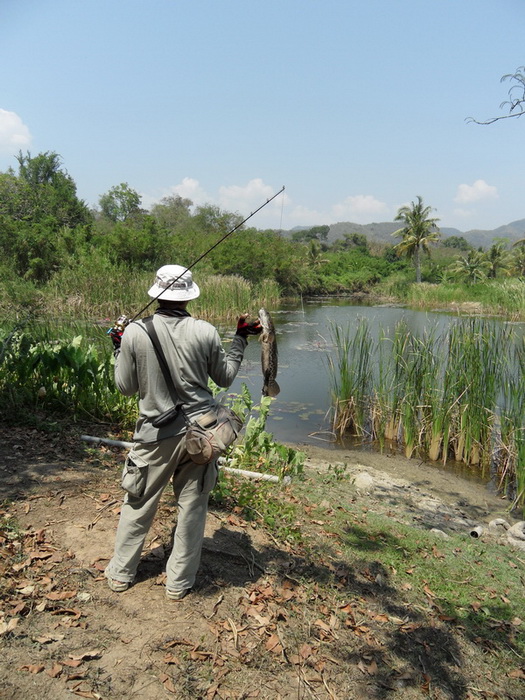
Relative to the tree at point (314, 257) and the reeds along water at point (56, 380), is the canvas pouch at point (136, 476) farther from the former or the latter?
the tree at point (314, 257)

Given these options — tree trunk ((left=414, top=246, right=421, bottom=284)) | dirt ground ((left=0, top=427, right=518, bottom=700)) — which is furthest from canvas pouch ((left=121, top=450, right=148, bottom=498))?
tree trunk ((left=414, top=246, right=421, bottom=284))

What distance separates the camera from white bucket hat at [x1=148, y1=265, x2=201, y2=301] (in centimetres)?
293

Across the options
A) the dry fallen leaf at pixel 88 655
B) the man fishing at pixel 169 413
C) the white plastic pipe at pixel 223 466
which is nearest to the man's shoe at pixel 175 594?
the man fishing at pixel 169 413

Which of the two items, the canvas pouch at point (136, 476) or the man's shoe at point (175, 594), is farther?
the man's shoe at point (175, 594)

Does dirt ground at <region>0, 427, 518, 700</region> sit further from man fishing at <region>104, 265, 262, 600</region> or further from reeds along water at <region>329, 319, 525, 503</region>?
reeds along water at <region>329, 319, 525, 503</region>

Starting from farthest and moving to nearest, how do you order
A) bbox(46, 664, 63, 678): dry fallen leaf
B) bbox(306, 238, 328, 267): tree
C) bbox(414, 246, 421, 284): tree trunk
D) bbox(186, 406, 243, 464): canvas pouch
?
bbox(414, 246, 421, 284): tree trunk
bbox(306, 238, 328, 267): tree
bbox(186, 406, 243, 464): canvas pouch
bbox(46, 664, 63, 678): dry fallen leaf

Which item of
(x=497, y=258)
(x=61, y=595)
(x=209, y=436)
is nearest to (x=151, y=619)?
(x=61, y=595)

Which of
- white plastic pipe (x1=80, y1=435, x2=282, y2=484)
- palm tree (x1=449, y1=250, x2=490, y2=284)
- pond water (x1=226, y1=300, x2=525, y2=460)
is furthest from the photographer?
palm tree (x1=449, y1=250, x2=490, y2=284)

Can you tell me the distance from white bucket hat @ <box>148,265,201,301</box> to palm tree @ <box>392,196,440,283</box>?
52.2 meters

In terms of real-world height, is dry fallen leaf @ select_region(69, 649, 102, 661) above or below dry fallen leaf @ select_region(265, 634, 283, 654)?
above

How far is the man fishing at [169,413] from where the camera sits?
2.87m

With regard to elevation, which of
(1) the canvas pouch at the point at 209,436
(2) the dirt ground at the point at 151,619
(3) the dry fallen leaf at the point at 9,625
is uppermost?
(1) the canvas pouch at the point at 209,436

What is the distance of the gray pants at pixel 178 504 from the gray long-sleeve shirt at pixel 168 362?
0.39 feet

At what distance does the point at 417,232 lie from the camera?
174ft
